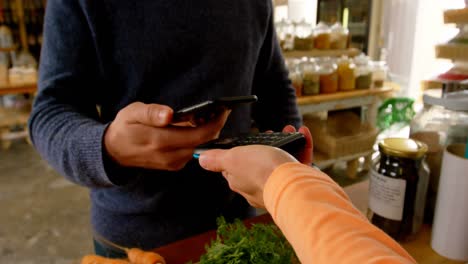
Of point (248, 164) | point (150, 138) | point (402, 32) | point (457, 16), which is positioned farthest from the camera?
Result: point (402, 32)

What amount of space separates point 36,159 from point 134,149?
2730 millimetres

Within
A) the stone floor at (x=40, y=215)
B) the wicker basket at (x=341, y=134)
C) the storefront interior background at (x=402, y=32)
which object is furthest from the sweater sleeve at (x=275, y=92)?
the storefront interior background at (x=402, y=32)

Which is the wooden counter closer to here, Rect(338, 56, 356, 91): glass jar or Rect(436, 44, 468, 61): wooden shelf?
Rect(436, 44, 468, 61): wooden shelf

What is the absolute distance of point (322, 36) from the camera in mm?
2381

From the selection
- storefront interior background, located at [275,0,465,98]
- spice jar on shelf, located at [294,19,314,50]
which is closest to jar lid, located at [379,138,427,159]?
spice jar on shelf, located at [294,19,314,50]

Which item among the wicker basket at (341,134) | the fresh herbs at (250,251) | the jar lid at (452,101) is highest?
the jar lid at (452,101)

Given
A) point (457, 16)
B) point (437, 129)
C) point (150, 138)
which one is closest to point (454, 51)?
point (457, 16)

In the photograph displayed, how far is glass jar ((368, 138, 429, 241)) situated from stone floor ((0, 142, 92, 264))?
1.47 meters

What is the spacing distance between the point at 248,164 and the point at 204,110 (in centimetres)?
12

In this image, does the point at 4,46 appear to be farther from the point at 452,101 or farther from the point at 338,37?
the point at 452,101

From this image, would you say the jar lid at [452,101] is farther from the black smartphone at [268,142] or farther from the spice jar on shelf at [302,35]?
the spice jar on shelf at [302,35]

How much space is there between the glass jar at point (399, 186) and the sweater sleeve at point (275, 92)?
261 millimetres

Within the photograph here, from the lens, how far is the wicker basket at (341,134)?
2.35 m

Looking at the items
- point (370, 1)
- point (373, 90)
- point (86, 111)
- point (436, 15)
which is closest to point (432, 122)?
point (86, 111)
